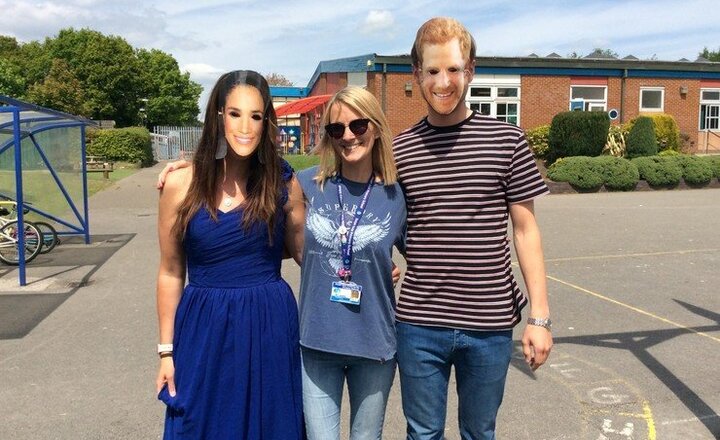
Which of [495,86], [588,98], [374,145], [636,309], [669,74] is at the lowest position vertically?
[636,309]

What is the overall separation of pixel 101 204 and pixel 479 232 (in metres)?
15.4

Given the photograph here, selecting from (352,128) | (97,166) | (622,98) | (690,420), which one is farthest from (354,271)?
(622,98)

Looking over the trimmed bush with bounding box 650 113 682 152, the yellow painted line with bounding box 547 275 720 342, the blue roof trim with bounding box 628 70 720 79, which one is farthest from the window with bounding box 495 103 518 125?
the yellow painted line with bounding box 547 275 720 342

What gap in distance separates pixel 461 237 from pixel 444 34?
695 millimetres

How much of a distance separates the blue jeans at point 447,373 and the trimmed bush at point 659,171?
1762 centimetres

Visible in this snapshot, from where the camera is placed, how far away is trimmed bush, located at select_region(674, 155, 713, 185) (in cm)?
1834

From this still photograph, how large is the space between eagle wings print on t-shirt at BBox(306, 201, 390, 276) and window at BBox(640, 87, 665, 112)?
88.8 ft

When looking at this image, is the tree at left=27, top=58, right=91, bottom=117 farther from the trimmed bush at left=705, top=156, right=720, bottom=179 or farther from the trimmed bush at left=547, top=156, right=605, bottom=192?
the trimmed bush at left=705, top=156, right=720, bottom=179

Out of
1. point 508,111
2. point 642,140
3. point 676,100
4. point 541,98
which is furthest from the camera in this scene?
point 676,100

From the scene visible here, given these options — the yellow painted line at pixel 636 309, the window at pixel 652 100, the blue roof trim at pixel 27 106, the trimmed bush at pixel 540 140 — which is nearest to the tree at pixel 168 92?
the window at pixel 652 100

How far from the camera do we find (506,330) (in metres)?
2.23

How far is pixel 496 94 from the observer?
24.4m

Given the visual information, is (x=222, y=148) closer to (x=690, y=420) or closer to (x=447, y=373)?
(x=447, y=373)

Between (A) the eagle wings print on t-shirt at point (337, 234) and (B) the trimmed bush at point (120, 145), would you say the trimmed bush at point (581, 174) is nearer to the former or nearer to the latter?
(A) the eagle wings print on t-shirt at point (337, 234)
